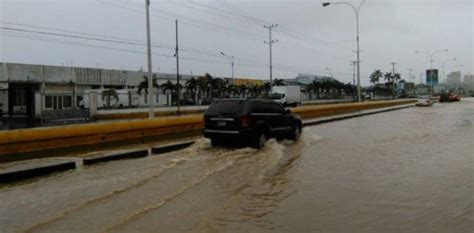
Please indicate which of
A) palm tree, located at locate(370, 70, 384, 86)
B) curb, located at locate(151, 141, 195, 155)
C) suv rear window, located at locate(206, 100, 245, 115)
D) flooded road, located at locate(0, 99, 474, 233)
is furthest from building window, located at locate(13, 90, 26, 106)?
palm tree, located at locate(370, 70, 384, 86)

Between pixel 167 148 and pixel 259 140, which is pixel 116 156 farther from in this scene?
pixel 259 140

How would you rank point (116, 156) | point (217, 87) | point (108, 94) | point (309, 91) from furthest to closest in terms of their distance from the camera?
point (309, 91), point (217, 87), point (108, 94), point (116, 156)

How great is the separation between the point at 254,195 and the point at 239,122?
7357 millimetres

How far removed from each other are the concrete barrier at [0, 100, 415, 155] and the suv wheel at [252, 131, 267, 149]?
5061mm

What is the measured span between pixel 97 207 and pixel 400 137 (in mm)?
15679

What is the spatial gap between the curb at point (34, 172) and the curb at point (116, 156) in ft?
2.24

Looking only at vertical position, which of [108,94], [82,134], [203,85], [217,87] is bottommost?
[82,134]

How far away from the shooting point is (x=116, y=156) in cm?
1403

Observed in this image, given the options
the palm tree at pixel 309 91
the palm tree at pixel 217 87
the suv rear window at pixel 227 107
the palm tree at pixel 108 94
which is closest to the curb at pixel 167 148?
the suv rear window at pixel 227 107

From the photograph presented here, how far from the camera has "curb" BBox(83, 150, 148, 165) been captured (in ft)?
43.4

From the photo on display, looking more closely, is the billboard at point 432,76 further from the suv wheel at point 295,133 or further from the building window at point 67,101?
the suv wheel at point 295,133

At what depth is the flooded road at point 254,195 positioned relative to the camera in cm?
721

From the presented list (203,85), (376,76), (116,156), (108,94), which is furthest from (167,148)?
(376,76)

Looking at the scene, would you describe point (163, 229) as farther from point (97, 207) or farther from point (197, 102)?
point (197, 102)
